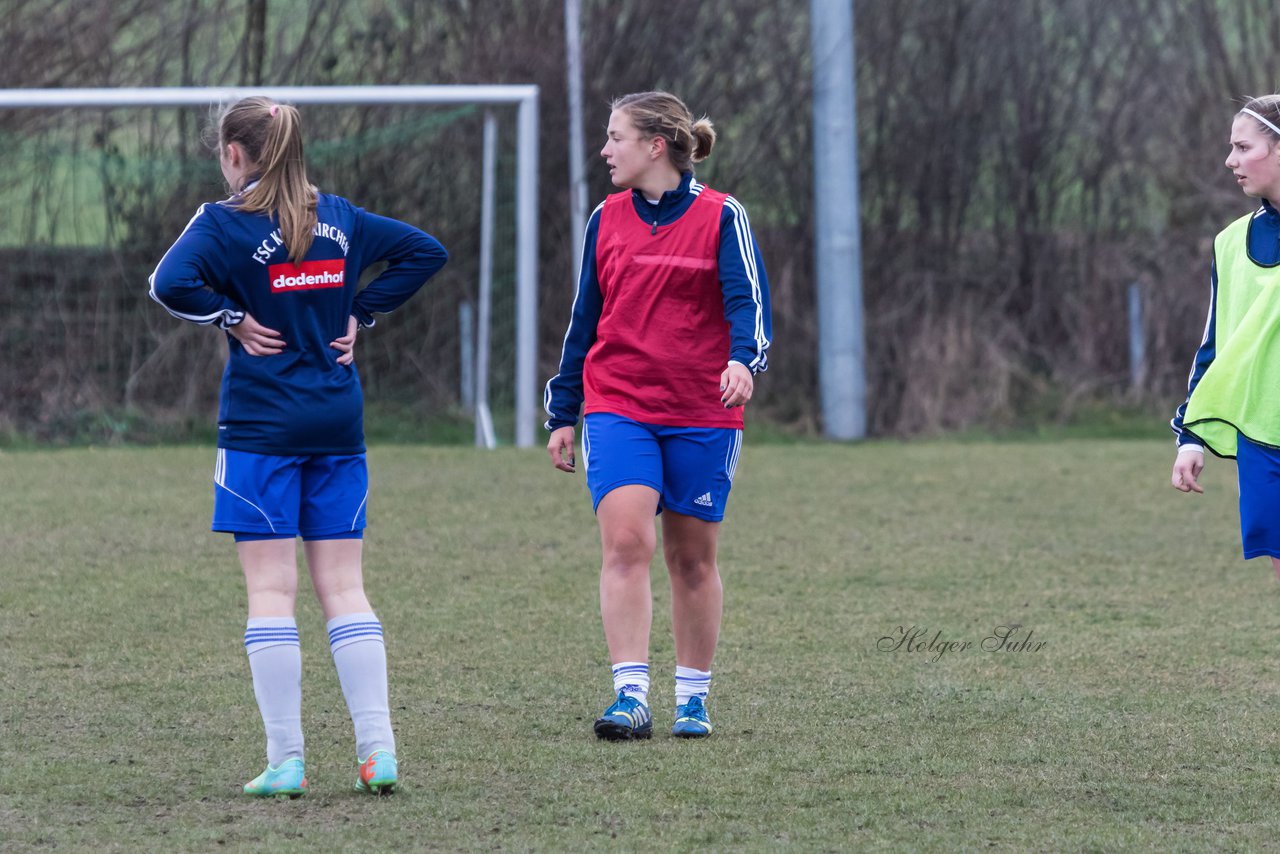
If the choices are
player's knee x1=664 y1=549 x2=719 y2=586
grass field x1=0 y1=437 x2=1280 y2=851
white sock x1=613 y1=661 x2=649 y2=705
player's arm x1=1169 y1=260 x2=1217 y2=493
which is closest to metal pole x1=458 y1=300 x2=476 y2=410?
grass field x1=0 y1=437 x2=1280 y2=851

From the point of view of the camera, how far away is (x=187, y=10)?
15.3 metres

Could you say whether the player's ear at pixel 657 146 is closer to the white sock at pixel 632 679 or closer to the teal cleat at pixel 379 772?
the white sock at pixel 632 679

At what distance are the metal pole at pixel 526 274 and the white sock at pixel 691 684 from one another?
7929 mm

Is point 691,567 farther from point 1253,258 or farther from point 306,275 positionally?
point 1253,258

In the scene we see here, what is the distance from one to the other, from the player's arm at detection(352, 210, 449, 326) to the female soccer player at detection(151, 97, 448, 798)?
0.39ft

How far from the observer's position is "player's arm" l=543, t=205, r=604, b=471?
184 inches

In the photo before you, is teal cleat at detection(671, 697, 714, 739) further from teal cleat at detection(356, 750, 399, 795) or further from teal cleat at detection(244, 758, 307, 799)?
teal cleat at detection(244, 758, 307, 799)

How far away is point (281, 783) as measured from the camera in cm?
385

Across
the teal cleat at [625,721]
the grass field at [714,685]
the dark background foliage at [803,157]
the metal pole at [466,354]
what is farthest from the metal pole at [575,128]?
the teal cleat at [625,721]

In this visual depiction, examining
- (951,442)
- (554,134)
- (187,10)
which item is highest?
(187,10)

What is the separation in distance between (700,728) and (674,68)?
11860 mm

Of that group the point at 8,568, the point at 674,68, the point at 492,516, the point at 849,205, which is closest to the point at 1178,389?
the point at 849,205

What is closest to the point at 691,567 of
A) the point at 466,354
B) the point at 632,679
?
the point at 632,679

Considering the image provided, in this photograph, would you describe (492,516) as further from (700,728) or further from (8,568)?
(700,728)
